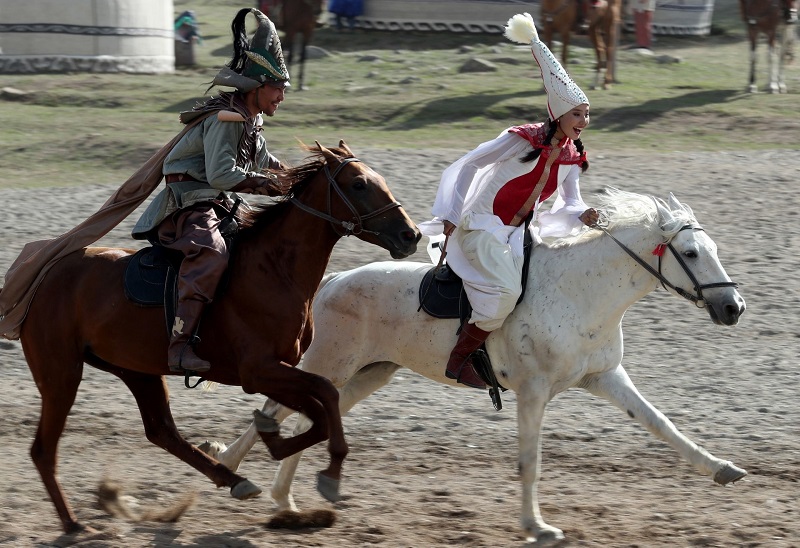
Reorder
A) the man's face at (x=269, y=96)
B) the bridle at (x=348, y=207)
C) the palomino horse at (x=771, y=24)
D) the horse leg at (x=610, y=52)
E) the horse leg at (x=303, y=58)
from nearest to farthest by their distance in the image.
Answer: the bridle at (x=348, y=207), the man's face at (x=269, y=96), the palomino horse at (x=771, y=24), the horse leg at (x=610, y=52), the horse leg at (x=303, y=58)

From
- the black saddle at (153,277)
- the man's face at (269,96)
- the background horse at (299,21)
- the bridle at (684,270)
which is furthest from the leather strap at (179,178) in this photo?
the background horse at (299,21)

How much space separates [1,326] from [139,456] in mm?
1455

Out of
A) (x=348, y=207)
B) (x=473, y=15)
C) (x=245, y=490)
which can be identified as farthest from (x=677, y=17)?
(x=245, y=490)

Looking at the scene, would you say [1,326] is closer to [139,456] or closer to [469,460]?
[139,456]

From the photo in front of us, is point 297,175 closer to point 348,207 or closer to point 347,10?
point 348,207

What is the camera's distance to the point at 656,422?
592 cm

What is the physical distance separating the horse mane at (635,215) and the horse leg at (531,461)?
0.90 meters

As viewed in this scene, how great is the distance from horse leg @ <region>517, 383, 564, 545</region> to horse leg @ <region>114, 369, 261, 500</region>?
4.44ft

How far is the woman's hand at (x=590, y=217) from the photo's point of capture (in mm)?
6109

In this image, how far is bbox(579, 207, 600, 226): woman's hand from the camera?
20.0ft

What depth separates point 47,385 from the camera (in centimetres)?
613

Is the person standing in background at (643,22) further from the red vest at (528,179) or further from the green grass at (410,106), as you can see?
the red vest at (528,179)

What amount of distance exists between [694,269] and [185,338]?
2591 millimetres

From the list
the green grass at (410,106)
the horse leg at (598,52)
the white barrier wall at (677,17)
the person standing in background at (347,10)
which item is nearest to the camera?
the green grass at (410,106)
